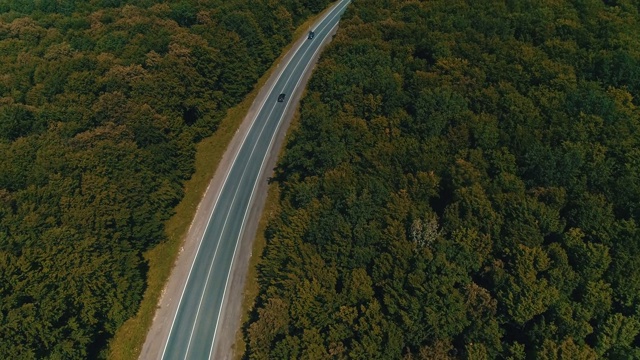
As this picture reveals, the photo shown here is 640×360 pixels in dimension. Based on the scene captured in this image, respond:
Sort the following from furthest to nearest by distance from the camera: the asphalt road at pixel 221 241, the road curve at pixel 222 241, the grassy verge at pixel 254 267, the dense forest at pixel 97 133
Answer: the asphalt road at pixel 221 241 → the road curve at pixel 222 241 → the grassy verge at pixel 254 267 → the dense forest at pixel 97 133

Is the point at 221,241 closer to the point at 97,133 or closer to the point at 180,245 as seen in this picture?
the point at 180,245

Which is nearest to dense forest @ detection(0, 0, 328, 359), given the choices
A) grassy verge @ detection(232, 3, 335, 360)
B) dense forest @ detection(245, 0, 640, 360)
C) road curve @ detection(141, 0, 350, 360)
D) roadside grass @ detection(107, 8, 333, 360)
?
roadside grass @ detection(107, 8, 333, 360)

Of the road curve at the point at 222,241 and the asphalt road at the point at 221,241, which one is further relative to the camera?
the asphalt road at the point at 221,241

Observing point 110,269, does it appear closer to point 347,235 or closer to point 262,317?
point 262,317

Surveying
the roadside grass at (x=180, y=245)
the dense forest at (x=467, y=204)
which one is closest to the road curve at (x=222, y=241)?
the roadside grass at (x=180, y=245)

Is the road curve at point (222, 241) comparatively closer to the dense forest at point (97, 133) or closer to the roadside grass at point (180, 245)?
the roadside grass at point (180, 245)

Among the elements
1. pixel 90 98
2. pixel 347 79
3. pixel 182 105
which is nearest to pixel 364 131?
pixel 347 79
